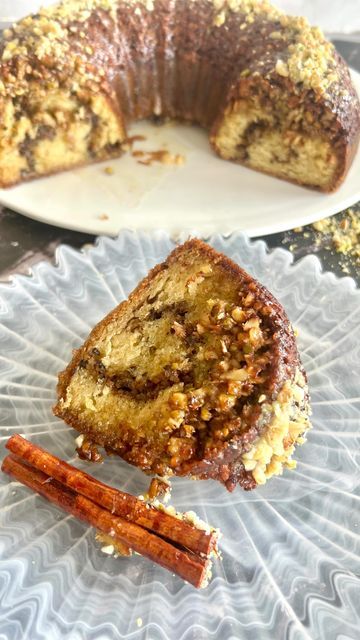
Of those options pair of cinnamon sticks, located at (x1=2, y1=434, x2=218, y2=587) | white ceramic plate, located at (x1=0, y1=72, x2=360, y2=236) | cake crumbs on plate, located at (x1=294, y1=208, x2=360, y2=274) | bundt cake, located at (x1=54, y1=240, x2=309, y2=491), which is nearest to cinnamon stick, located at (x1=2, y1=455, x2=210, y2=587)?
pair of cinnamon sticks, located at (x1=2, y1=434, x2=218, y2=587)

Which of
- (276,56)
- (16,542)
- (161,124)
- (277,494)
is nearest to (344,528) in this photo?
(277,494)

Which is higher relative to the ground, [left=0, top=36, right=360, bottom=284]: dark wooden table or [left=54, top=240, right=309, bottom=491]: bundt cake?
[left=54, top=240, right=309, bottom=491]: bundt cake

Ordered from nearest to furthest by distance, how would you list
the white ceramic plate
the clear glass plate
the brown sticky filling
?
the clear glass plate < the brown sticky filling < the white ceramic plate

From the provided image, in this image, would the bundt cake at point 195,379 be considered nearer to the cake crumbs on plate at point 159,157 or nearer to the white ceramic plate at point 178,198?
the white ceramic plate at point 178,198

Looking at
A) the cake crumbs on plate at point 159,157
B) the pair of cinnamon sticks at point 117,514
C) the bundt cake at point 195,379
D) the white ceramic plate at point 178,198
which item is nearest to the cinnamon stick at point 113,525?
the pair of cinnamon sticks at point 117,514

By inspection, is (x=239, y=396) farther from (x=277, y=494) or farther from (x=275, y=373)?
(x=277, y=494)

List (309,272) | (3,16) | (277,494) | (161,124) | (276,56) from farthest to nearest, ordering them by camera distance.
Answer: (3,16) → (161,124) → (276,56) → (309,272) → (277,494)

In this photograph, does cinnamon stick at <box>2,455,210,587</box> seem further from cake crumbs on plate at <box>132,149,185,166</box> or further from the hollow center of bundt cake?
cake crumbs on plate at <box>132,149,185,166</box>
